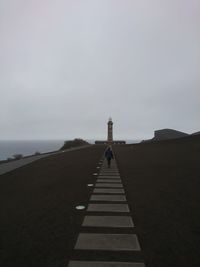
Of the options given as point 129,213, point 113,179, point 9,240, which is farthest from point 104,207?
point 113,179

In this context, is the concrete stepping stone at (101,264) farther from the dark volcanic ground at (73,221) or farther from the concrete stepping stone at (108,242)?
the concrete stepping stone at (108,242)

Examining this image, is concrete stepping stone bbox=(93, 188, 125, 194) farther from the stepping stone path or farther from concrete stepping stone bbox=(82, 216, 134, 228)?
concrete stepping stone bbox=(82, 216, 134, 228)

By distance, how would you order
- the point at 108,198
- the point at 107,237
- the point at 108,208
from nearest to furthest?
the point at 107,237, the point at 108,208, the point at 108,198

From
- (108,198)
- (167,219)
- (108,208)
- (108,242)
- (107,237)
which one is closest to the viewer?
(108,242)

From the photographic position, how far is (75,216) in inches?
260

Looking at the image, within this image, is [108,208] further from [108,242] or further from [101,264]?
[101,264]

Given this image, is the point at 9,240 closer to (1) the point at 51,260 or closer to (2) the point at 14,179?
(1) the point at 51,260

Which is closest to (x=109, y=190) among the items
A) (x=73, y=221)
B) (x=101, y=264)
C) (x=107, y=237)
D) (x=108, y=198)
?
(x=108, y=198)

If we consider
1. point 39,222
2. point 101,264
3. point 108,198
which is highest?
point 108,198

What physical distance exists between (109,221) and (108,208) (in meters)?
1.16

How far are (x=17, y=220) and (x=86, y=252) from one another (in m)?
2.53

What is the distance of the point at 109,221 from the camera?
6.24 metres

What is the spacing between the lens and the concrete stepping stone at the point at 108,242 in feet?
15.7

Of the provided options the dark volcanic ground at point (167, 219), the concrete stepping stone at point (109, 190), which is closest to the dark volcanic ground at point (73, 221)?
the dark volcanic ground at point (167, 219)
